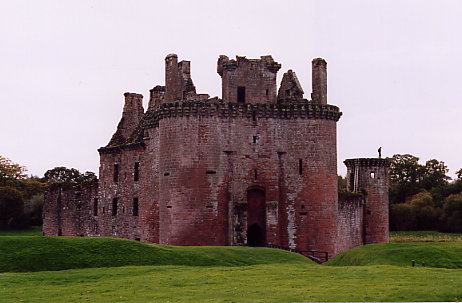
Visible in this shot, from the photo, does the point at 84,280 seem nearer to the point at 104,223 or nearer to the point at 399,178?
the point at 104,223

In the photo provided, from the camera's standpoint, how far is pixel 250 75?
146 feet

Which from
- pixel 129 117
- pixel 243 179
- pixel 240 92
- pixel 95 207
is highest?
pixel 129 117

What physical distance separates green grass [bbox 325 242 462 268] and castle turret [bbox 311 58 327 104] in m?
13.8

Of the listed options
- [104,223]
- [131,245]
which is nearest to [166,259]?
[131,245]

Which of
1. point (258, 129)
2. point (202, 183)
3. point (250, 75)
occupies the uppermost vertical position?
point (250, 75)

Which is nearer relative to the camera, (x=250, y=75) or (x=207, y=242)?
(x=207, y=242)

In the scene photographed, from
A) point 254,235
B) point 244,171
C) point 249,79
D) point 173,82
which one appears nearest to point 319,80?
point 249,79

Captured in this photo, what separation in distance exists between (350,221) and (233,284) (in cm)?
2821

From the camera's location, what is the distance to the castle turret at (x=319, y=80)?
45.0 meters

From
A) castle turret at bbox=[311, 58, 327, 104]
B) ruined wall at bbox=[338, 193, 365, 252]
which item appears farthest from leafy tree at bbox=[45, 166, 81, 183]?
castle turret at bbox=[311, 58, 327, 104]

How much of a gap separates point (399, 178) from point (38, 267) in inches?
3093

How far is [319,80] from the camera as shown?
45.1 metres

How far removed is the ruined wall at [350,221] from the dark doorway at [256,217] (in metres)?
5.95

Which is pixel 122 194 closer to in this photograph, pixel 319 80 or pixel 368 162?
pixel 319 80
